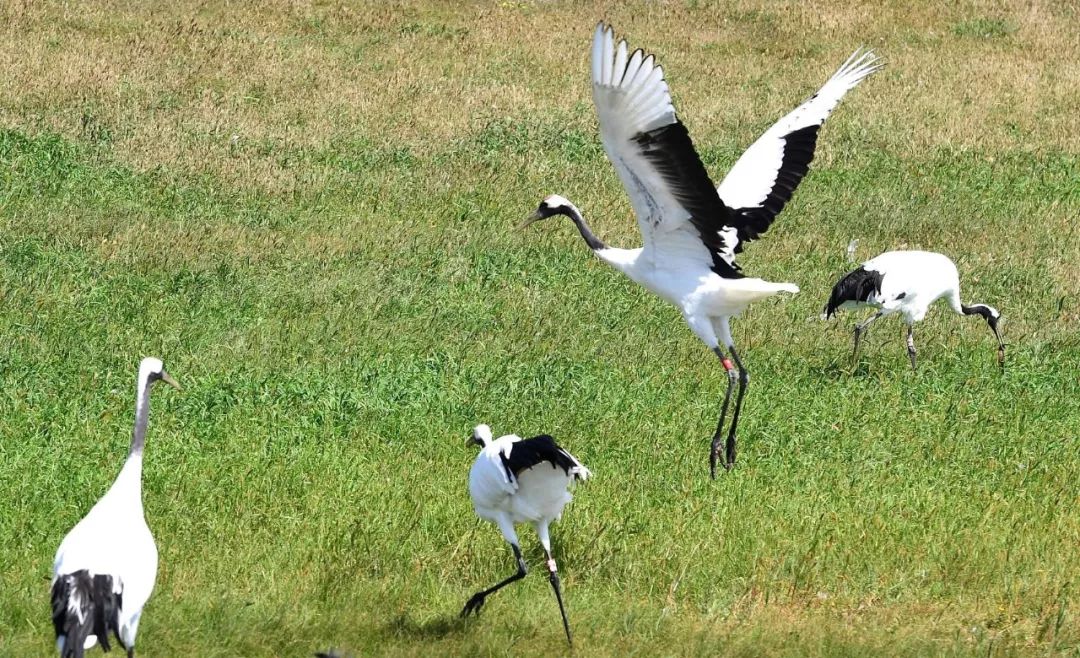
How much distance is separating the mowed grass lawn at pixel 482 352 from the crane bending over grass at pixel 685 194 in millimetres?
1000

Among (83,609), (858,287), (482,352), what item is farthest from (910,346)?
(83,609)

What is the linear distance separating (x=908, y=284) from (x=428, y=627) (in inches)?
239

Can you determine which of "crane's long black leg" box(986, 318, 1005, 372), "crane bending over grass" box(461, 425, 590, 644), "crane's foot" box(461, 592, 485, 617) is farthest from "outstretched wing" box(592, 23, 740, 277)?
"crane's long black leg" box(986, 318, 1005, 372)

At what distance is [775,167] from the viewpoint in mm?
8492

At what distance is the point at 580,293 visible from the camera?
38.0 feet

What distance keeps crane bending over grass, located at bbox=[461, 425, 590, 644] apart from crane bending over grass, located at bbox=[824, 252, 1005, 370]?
201 inches

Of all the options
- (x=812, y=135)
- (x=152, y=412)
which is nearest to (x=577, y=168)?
(x=812, y=135)

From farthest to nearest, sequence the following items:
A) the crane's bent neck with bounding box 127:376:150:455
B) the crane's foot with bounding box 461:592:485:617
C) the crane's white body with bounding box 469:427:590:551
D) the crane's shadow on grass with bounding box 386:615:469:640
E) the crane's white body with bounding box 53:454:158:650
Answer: the crane's foot with bounding box 461:592:485:617 → the crane's shadow on grass with bounding box 386:615:469:640 → the crane's white body with bounding box 469:427:590:551 → the crane's bent neck with bounding box 127:376:150:455 → the crane's white body with bounding box 53:454:158:650

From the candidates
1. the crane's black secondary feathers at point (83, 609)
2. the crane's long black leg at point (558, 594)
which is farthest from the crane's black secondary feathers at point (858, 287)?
the crane's black secondary feathers at point (83, 609)

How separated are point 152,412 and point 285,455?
3.73ft

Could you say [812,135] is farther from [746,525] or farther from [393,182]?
[393,182]

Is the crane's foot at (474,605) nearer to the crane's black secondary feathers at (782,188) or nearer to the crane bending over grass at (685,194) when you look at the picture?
the crane bending over grass at (685,194)

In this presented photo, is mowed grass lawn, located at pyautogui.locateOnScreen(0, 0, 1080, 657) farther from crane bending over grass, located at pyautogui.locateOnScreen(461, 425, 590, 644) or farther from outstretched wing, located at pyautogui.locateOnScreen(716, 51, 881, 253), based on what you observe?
outstretched wing, located at pyautogui.locateOnScreen(716, 51, 881, 253)

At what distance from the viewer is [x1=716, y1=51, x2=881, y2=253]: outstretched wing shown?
827cm
